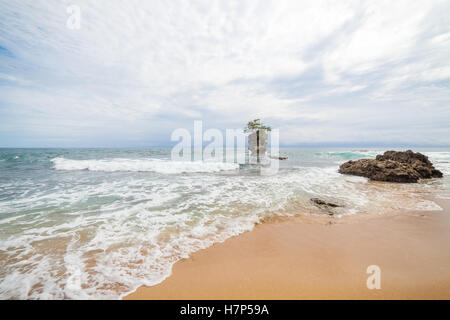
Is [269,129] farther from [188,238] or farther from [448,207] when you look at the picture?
[188,238]

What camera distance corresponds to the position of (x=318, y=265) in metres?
2.57

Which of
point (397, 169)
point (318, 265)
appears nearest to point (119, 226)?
point (318, 265)

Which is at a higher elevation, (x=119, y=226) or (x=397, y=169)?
(x=397, y=169)

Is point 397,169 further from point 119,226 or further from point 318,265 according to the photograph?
point 119,226

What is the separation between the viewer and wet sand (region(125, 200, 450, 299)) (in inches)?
83.5

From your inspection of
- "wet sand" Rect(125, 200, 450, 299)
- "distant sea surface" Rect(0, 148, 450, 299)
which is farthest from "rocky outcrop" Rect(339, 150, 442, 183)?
"wet sand" Rect(125, 200, 450, 299)

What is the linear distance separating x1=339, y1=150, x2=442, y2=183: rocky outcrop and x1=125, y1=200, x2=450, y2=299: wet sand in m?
7.78

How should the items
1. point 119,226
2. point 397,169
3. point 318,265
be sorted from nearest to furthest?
point 318,265
point 119,226
point 397,169

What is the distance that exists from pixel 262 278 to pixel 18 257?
3.99m

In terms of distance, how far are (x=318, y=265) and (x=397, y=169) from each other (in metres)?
11.8

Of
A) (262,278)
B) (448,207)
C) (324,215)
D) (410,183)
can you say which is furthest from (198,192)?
(410,183)

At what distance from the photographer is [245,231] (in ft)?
12.3

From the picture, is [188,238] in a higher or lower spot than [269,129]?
lower

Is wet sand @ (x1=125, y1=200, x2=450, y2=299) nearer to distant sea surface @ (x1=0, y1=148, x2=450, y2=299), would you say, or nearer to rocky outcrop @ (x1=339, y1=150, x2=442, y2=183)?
distant sea surface @ (x1=0, y1=148, x2=450, y2=299)
